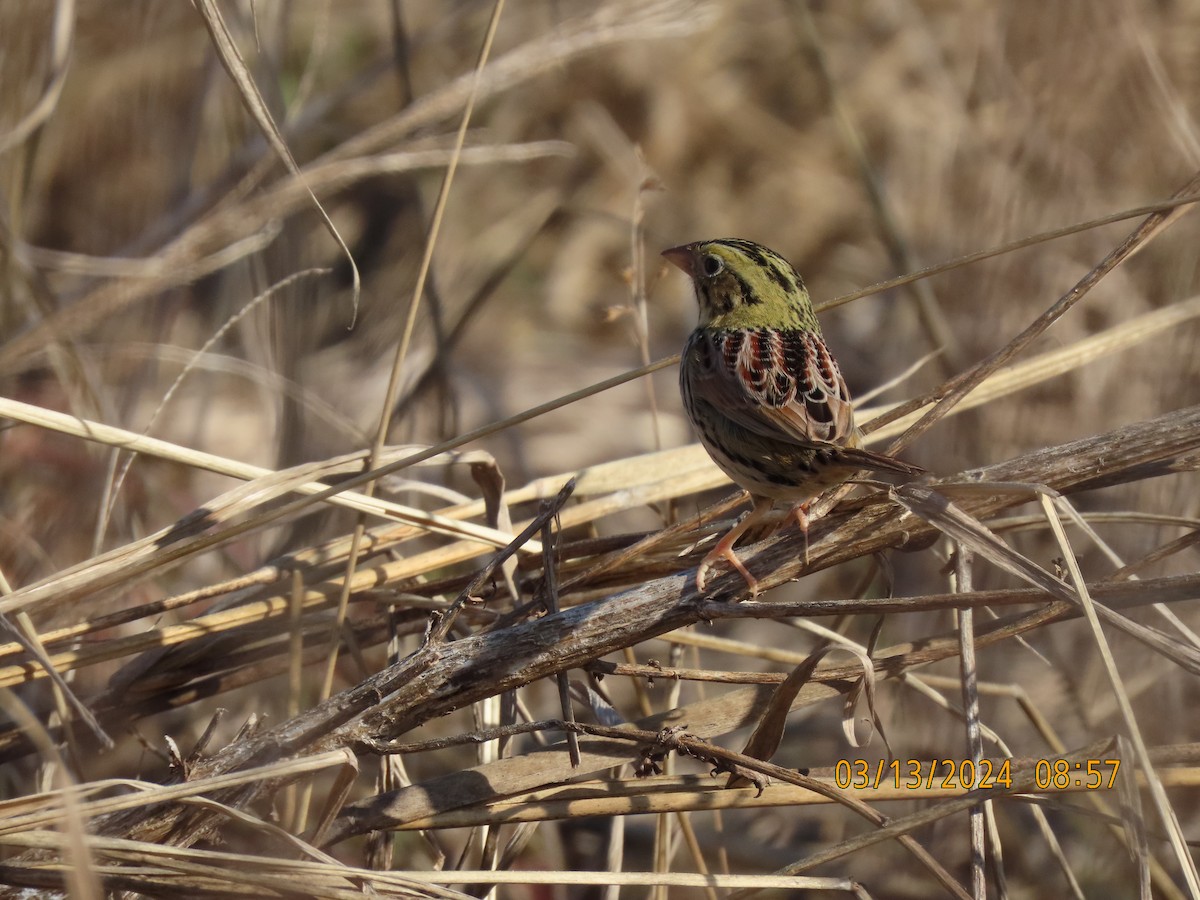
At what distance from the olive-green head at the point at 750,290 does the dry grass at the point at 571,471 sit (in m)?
0.25

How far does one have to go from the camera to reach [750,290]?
3697mm

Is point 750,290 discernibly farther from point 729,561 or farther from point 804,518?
point 729,561

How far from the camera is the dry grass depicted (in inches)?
99.3

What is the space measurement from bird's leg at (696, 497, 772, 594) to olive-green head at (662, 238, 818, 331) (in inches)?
29.0

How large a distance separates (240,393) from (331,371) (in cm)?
122

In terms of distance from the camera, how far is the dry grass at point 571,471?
2521 millimetres

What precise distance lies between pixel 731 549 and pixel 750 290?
1.16 metres

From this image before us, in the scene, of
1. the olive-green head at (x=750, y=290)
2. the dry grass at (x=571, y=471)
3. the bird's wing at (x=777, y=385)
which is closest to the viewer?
the dry grass at (x=571, y=471)

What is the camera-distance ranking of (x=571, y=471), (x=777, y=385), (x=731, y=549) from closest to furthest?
1. (x=731, y=549)
2. (x=777, y=385)
3. (x=571, y=471)

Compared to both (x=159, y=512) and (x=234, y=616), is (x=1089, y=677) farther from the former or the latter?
(x=159, y=512)
